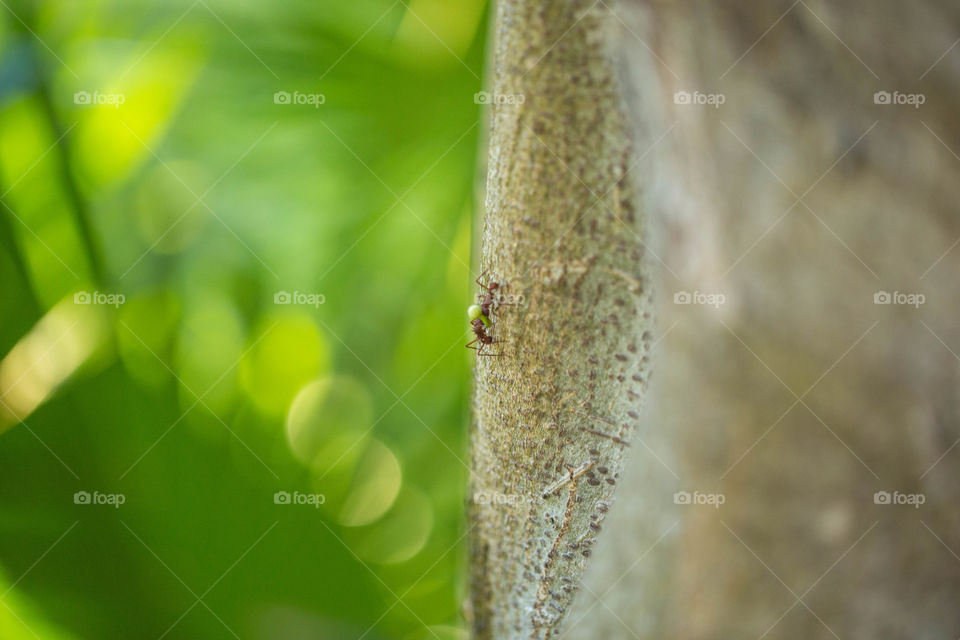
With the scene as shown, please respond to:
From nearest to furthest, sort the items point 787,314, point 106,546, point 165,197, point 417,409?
point 787,314 → point 106,546 → point 165,197 → point 417,409

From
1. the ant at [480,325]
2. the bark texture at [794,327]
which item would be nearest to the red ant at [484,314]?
the ant at [480,325]

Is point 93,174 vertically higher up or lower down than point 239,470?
higher up

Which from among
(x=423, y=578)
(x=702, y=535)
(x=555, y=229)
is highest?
(x=555, y=229)

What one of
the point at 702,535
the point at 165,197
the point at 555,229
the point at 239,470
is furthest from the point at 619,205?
the point at 165,197

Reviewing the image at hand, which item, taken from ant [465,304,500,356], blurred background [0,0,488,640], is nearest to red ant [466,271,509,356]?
ant [465,304,500,356]

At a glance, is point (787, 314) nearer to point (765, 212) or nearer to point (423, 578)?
point (765, 212)

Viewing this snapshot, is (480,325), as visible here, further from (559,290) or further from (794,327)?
(794,327)
